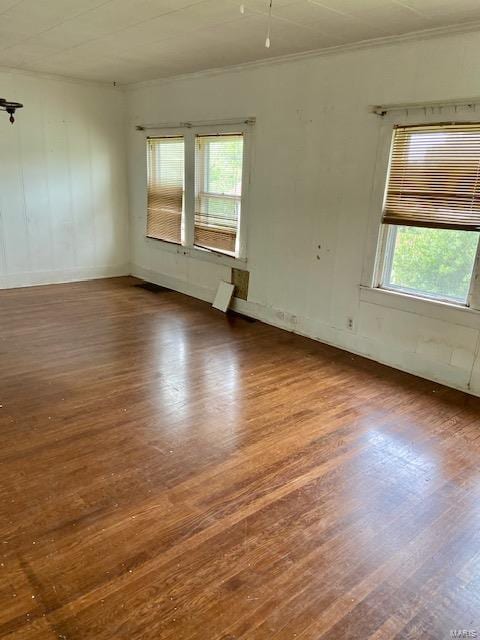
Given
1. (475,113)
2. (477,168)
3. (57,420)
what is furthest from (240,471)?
(475,113)

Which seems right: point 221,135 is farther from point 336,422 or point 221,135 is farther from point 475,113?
Answer: point 336,422

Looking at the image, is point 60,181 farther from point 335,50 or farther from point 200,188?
point 335,50

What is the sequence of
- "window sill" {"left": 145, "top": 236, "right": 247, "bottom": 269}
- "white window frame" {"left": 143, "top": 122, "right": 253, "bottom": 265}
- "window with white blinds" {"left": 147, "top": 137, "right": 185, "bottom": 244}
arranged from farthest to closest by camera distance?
1. "window with white blinds" {"left": 147, "top": 137, "right": 185, "bottom": 244}
2. "window sill" {"left": 145, "top": 236, "right": 247, "bottom": 269}
3. "white window frame" {"left": 143, "top": 122, "right": 253, "bottom": 265}

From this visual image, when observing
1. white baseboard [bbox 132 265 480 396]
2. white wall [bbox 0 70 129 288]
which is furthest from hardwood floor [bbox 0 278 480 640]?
white wall [bbox 0 70 129 288]

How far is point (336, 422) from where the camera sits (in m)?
3.09

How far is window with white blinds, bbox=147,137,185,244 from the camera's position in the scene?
6.14 m

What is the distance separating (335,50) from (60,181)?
13.6 feet

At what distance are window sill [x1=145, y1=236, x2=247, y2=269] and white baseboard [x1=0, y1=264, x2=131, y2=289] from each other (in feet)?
2.58

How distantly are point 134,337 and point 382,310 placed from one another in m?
2.40

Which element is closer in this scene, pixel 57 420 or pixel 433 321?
pixel 57 420

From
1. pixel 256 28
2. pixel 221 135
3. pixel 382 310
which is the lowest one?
pixel 382 310

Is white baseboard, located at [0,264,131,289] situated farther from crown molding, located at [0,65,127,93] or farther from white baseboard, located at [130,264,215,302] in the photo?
crown molding, located at [0,65,127,93]

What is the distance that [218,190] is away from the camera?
5.59 metres

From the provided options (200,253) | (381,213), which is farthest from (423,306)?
(200,253)
